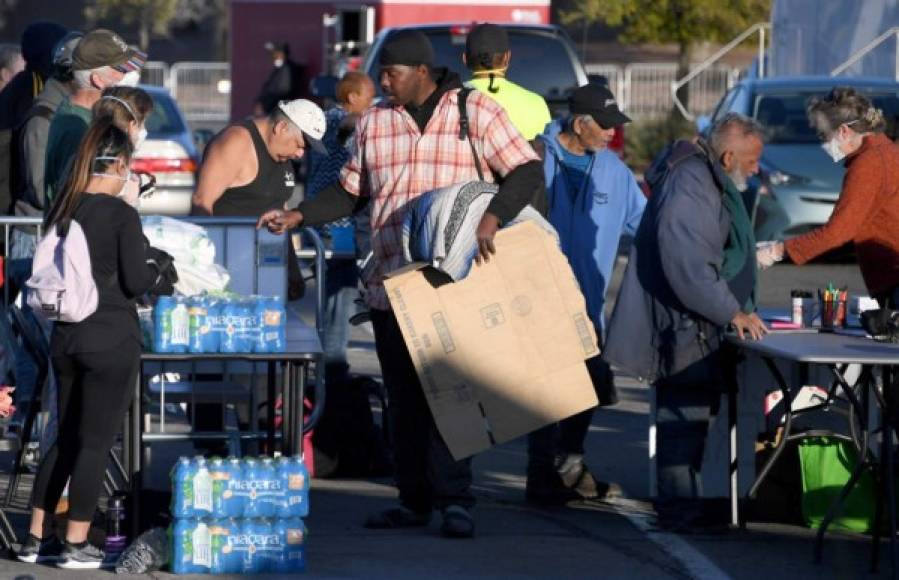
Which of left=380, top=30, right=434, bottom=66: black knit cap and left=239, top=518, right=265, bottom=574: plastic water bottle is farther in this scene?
left=380, top=30, right=434, bottom=66: black knit cap

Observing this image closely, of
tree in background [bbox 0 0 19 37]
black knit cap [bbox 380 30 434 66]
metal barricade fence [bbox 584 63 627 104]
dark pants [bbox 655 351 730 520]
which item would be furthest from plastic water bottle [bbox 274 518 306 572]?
tree in background [bbox 0 0 19 37]

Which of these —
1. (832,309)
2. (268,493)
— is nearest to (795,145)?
(832,309)

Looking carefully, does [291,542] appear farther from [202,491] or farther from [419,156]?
[419,156]

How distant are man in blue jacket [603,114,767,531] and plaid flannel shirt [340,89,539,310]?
2.06ft

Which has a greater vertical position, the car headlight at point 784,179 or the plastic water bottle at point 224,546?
the car headlight at point 784,179

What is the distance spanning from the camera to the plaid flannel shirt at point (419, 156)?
24.8ft

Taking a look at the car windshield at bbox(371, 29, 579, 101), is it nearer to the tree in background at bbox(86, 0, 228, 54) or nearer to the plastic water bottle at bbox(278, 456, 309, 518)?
the plastic water bottle at bbox(278, 456, 309, 518)

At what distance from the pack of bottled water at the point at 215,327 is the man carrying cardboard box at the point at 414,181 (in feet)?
1.97

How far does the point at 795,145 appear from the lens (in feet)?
55.9

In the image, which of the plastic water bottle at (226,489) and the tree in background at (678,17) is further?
the tree in background at (678,17)

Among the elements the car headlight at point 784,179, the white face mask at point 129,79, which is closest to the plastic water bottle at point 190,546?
the white face mask at point 129,79

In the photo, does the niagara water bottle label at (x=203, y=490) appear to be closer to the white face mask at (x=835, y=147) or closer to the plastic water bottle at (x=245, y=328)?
the plastic water bottle at (x=245, y=328)

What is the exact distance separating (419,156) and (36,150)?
6.40ft

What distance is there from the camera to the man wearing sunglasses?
311 inches
